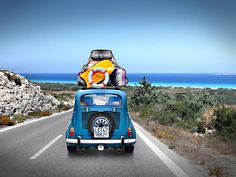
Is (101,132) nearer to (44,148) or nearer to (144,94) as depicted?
(44,148)

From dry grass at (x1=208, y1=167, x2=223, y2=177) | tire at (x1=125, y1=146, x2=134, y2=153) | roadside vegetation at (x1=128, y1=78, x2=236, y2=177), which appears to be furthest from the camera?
tire at (x1=125, y1=146, x2=134, y2=153)

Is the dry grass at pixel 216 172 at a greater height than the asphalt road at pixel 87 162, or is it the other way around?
the dry grass at pixel 216 172

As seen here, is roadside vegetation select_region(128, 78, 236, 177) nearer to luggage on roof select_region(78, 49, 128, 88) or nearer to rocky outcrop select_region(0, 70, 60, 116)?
luggage on roof select_region(78, 49, 128, 88)

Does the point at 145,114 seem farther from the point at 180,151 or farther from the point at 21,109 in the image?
the point at 180,151

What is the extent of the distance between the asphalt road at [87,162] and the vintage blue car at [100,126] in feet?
1.35

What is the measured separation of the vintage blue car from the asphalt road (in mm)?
410

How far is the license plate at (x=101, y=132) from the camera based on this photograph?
8.48 meters

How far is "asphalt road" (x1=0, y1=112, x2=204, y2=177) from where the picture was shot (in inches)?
272

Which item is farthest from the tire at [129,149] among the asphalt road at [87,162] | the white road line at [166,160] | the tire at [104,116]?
the tire at [104,116]

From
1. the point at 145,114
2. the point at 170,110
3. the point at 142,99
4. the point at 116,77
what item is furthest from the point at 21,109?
the point at 142,99

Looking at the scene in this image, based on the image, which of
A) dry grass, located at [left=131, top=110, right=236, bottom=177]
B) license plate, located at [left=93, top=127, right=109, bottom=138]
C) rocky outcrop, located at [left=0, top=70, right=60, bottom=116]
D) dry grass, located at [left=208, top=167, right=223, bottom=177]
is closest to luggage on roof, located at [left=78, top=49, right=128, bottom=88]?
license plate, located at [left=93, top=127, right=109, bottom=138]

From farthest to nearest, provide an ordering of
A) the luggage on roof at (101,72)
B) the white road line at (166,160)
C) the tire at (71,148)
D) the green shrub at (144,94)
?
the green shrub at (144,94) → the luggage on roof at (101,72) → the tire at (71,148) → the white road line at (166,160)

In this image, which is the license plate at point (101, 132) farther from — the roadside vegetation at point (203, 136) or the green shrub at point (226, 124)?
the green shrub at point (226, 124)

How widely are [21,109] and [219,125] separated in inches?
624
